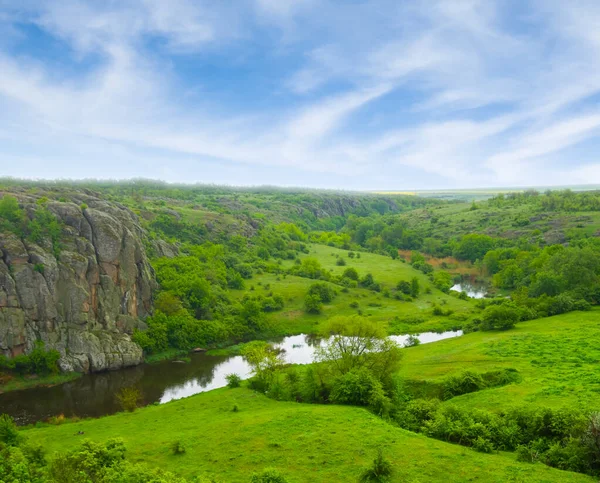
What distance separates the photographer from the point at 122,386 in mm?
73500

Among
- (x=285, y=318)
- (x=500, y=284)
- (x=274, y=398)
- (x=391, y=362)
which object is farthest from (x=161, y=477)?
(x=500, y=284)

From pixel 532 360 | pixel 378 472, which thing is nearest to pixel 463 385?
pixel 532 360

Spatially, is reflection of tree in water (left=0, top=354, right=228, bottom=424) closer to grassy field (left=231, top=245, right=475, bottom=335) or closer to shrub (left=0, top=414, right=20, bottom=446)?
shrub (left=0, top=414, right=20, bottom=446)

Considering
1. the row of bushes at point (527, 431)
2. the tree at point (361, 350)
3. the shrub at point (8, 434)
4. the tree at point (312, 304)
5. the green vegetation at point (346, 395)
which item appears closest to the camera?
the row of bushes at point (527, 431)

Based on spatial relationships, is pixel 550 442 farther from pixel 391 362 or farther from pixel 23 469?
pixel 23 469

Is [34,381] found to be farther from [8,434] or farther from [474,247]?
[474,247]

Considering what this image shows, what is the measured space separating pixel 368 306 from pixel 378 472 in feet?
310

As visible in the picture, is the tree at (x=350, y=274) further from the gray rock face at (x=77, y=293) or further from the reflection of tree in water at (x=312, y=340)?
the gray rock face at (x=77, y=293)

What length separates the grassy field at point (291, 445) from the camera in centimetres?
3325

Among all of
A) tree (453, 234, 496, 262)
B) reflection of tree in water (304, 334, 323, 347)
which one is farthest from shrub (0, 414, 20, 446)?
tree (453, 234, 496, 262)

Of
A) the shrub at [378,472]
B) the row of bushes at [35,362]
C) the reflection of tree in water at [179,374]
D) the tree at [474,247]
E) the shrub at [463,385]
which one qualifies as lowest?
the reflection of tree in water at [179,374]

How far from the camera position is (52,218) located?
3516 inches

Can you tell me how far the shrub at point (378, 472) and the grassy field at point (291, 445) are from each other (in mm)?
708

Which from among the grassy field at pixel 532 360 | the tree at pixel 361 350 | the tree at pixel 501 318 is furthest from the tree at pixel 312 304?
the tree at pixel 361 350
